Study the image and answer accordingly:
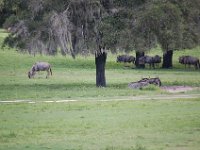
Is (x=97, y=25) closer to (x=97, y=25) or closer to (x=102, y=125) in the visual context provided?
(x=97, y=25)

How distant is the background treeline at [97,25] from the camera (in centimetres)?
4162

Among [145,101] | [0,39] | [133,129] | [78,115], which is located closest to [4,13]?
[145,101]

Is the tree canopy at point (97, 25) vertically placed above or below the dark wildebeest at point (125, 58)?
above

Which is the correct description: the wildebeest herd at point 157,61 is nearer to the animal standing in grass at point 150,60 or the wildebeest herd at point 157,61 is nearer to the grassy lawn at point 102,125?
the animal standing in grass at point 150,60

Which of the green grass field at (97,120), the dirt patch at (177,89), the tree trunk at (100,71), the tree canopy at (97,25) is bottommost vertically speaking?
the dirt patch at (177,89)

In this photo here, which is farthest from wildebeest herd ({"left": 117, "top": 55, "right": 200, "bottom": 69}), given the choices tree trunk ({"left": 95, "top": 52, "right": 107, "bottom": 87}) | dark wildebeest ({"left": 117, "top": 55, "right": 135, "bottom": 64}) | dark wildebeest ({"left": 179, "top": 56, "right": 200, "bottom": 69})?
tree trunk ({"left": 95, "top": 52, "right": 107, "bottom": 87})

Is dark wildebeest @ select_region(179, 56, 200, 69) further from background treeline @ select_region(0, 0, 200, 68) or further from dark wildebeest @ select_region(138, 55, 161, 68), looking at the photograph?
background treeline @ select_region(0, 0, 200, 68)

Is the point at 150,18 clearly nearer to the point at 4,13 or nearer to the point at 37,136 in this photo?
the point at 4,13

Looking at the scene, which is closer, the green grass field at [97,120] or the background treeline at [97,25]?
the green grass field at [97,120]

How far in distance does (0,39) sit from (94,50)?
46854 millimetres

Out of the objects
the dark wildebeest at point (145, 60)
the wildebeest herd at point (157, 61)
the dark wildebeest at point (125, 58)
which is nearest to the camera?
the dark wildebeest at point (145, 60)

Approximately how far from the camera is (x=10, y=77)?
176 ft

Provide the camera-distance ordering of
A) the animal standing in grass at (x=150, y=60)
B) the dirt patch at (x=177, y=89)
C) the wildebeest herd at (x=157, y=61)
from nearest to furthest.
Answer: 1. the dirt patch at (x=177, y=89)
2. the animal standing in grass at (x=150, y=60)
3. the wildebeest herd at (x=157, y=61)

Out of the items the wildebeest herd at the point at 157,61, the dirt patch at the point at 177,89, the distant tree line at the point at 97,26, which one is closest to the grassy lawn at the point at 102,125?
the dirt patch at the point at 177,89
